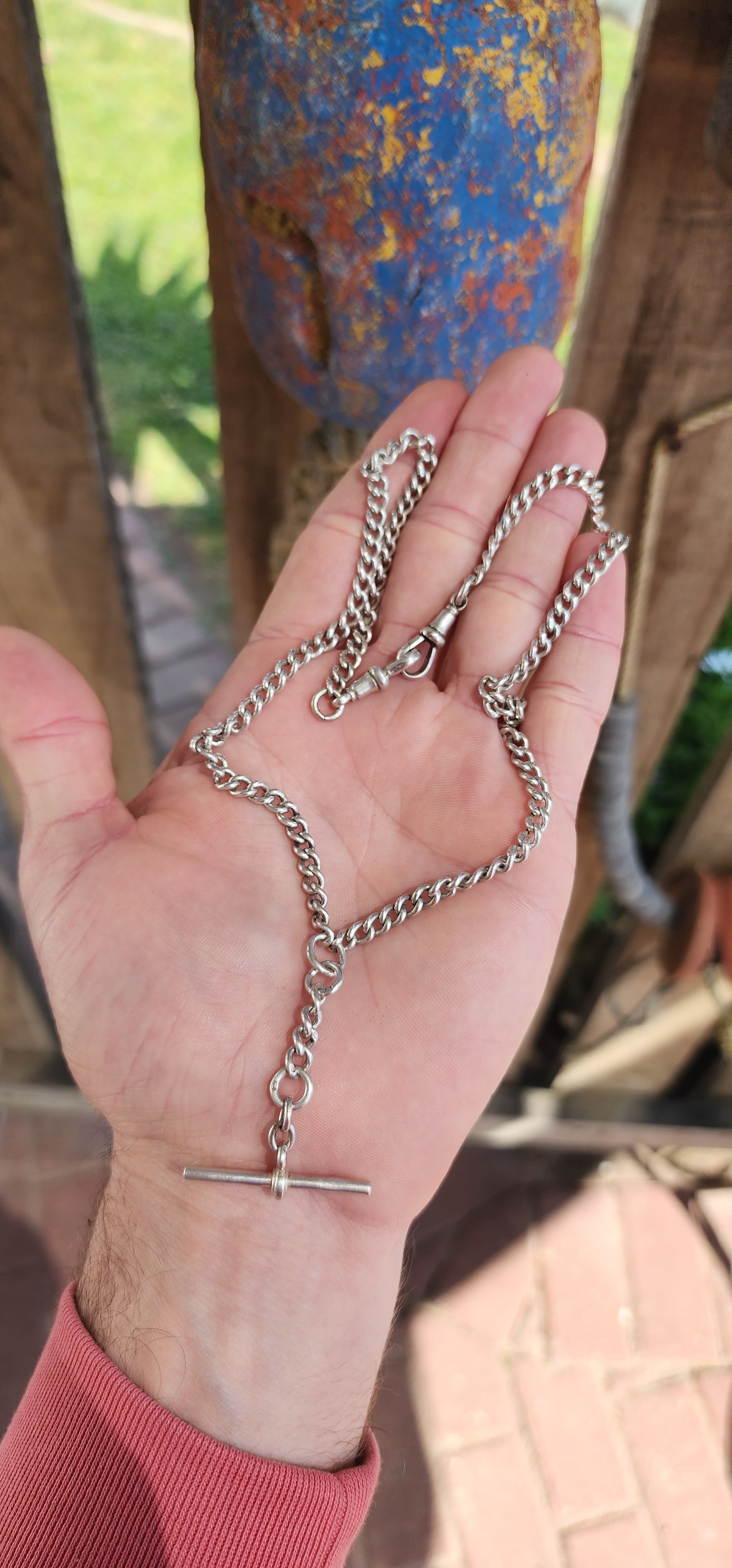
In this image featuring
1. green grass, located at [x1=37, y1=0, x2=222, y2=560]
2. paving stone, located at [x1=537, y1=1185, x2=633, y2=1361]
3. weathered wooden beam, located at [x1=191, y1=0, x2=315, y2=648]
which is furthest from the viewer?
green grass, located at [x1=37, y1=0, x2=222, y2=560]

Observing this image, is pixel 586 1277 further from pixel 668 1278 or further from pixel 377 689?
pixel 377 689

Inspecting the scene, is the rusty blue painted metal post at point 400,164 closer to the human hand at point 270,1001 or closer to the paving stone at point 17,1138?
the human hand at point 270,1001

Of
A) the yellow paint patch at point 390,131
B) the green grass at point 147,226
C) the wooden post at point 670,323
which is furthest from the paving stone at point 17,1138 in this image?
the yellow paint patch at point 390,131

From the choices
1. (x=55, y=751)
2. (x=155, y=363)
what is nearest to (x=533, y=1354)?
(x=55, y=751)

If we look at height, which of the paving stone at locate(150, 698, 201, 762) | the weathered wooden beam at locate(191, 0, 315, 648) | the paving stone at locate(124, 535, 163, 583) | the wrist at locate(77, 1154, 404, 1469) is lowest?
the paving stone at locate(150, 698, 201, 762)

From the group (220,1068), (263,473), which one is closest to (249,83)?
(263,473)

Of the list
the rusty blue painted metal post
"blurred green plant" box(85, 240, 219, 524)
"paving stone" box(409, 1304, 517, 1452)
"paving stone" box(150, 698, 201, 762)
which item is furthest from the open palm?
"blurred green plant" box(85, 240, 219, 524)

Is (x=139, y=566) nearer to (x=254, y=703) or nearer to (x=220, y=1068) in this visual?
(x=254, y=703)

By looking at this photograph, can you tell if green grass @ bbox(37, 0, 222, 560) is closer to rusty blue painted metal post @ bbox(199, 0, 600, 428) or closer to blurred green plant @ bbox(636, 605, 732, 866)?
blurred green plant @ bbox(636, 605, 732, 866)
